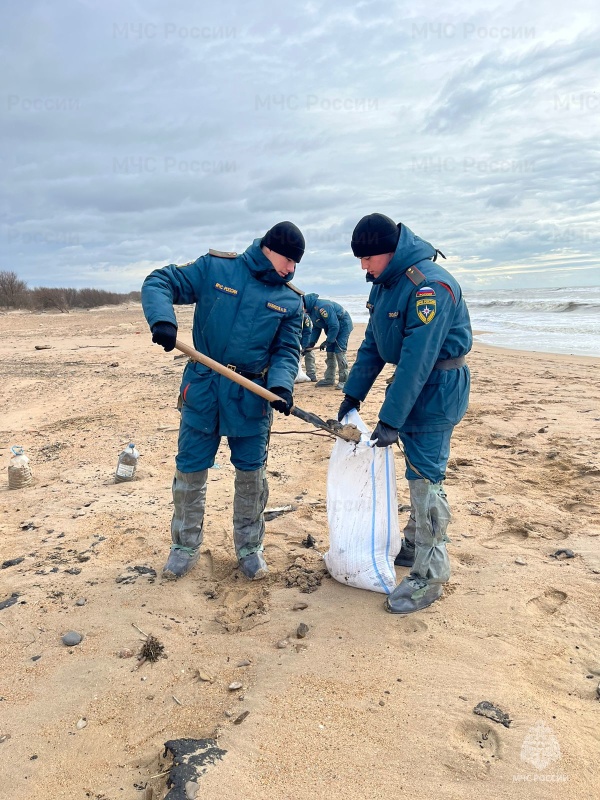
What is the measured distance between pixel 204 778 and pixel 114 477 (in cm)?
333

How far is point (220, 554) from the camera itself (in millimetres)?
3547

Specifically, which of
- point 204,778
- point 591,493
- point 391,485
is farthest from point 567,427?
point 204,778

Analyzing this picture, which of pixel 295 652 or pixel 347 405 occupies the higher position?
pixel 347 405

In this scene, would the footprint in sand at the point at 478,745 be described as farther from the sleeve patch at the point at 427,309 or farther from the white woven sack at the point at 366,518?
the sleeve patch at the point at 427,309

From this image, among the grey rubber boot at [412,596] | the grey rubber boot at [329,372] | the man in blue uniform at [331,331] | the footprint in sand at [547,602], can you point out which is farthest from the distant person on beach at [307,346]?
the footprint in sand at [547,602]

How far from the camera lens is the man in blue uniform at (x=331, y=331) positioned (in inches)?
356

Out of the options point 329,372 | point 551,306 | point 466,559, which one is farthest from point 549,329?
point 466,559

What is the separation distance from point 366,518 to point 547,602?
1050 mm

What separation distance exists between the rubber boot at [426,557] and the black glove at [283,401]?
793 millimetres

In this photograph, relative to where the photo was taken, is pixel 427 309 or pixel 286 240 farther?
pixel 286 240

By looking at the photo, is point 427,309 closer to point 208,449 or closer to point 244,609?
point 208,449

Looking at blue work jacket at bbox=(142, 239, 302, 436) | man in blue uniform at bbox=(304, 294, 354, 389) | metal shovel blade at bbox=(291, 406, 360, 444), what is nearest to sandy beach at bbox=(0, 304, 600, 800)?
metal shovel blade at bbox=(291, 406, 360, 444)

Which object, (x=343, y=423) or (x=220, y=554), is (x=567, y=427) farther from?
(x=220, y=554)

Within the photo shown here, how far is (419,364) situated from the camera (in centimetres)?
261
